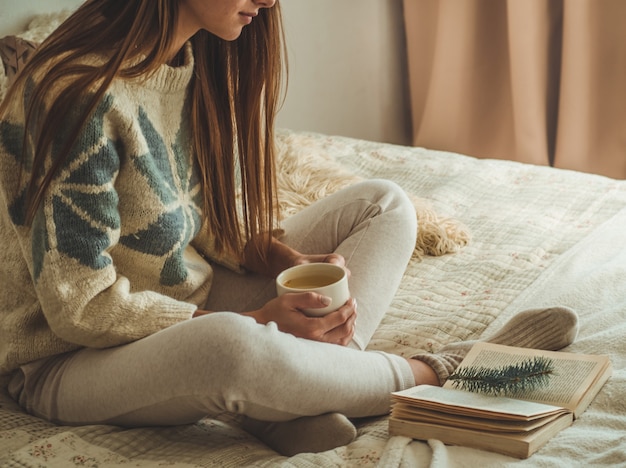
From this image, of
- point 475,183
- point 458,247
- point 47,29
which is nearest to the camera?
point 458,247

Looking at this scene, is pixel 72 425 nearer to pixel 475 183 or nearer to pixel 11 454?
pixel 11 454

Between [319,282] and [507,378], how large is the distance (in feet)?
0.87

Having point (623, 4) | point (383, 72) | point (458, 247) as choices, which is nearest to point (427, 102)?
point (383, 72)

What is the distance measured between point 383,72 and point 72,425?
218 cm

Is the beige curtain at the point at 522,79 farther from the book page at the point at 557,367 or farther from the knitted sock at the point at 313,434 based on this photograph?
the knitted sock at the point at 313,434

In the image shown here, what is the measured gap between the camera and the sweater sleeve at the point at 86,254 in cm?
100

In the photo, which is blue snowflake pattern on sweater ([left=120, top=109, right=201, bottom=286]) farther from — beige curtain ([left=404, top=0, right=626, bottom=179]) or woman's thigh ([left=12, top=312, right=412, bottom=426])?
beige curtain ([left=404, top=0, right=626, bottom=179])

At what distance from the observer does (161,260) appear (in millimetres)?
1144

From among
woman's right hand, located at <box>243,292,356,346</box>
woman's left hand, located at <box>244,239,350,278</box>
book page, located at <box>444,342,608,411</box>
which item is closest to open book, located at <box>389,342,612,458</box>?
book page, located at <box>444,342,608,411</box>

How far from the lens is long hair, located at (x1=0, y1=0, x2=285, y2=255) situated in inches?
42.7

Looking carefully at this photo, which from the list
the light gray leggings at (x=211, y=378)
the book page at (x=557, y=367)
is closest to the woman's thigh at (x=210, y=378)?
the light gray leggings at (x=211, y=378)

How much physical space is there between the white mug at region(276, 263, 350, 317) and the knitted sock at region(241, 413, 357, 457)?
0.13m

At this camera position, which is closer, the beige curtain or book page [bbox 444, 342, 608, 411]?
book page [bbox 444, 342, 608, 411]

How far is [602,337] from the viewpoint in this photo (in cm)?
121
